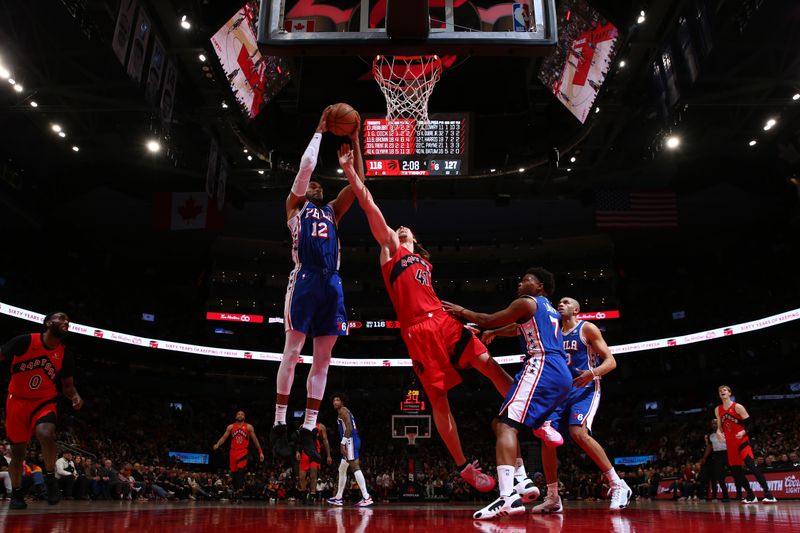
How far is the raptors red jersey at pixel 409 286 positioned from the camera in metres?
5.68

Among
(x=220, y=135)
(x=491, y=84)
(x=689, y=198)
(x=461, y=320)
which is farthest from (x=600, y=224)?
(x=461, y=320)

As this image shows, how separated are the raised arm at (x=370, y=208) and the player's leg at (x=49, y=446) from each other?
12.7 feet

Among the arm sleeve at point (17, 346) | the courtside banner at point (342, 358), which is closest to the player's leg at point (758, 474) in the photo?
the arm sleeve at point (17, 346)

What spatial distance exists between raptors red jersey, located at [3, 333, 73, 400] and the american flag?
17275 millimetres

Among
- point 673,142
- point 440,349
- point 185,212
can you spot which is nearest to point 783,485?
point 673,142

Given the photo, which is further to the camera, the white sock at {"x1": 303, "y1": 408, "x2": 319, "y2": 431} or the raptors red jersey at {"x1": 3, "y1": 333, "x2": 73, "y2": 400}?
the raptors red jersey at {"x1": 3, "y1": 333, "x2": 73, "y2": 400}

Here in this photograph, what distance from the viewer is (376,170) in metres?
13.2

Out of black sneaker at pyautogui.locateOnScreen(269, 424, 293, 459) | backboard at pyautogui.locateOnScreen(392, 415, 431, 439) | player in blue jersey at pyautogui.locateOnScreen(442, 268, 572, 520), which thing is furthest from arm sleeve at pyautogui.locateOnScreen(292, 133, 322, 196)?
backboard at pyautogui.locateOnScreen(392, 415, 431, 439)

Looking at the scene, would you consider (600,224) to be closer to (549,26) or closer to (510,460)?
(549,26)

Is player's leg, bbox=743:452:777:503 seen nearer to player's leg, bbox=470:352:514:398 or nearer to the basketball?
player's leg, bbox=470:352:514:398

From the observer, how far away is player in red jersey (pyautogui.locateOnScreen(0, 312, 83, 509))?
6.43 metres

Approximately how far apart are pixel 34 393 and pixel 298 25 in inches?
190

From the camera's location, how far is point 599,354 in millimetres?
6559

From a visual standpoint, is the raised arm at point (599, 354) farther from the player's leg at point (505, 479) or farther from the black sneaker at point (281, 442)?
the black sneaker at point (281, 442)
